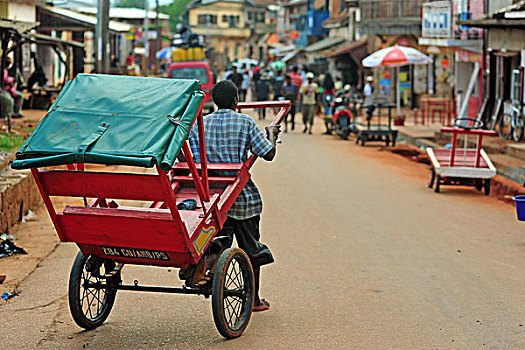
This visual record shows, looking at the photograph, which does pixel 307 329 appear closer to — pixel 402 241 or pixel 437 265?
pixel 437 265

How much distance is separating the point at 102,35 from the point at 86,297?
1737 centimetres

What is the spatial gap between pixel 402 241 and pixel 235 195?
431 centimetres

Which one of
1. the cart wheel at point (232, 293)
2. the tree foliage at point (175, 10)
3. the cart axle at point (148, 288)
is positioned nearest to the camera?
the cart wheel at point (232, 293)

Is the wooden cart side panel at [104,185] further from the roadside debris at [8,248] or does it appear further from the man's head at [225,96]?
the roadside debris at [8,248]

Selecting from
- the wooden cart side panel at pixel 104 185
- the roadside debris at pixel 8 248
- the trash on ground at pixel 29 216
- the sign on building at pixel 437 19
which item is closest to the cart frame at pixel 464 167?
the trash on ground at pixel 29 216

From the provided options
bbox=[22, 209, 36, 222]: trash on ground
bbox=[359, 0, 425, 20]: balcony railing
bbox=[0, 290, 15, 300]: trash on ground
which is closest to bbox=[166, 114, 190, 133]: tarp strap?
bbox=[0, 290, 15, 300]: trash on ground

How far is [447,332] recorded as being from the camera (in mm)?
6215

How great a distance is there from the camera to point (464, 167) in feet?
45.8

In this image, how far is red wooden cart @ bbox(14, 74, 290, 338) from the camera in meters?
5.31

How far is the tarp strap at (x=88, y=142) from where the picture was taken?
200 inches

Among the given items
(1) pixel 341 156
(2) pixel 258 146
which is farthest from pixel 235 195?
(1) pixel 341 156

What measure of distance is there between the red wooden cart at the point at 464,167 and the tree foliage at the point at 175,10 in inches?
4772

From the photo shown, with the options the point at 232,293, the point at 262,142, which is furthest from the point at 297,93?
the point at 232,293

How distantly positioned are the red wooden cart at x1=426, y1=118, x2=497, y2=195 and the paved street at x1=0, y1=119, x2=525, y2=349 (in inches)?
25.6
